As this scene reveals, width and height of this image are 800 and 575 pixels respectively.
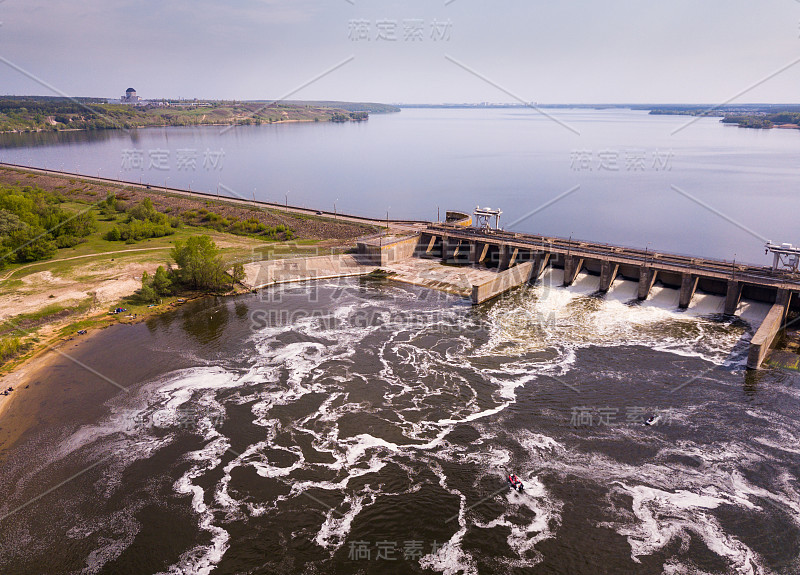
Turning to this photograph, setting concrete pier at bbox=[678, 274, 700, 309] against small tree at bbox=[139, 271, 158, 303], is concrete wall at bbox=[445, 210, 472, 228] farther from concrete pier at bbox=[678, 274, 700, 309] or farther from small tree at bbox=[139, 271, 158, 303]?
small tree at bbox=[139, 271, 158, 303]

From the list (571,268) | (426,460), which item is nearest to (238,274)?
(426,460)

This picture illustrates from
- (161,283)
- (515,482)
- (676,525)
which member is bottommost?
(676,525)

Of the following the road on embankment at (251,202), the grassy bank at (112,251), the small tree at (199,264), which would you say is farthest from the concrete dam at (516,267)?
the grassy bank at (112,251)

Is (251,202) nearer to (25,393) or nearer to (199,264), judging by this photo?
(199,264)

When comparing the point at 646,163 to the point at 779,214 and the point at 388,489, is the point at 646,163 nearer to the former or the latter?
the point at 779,214

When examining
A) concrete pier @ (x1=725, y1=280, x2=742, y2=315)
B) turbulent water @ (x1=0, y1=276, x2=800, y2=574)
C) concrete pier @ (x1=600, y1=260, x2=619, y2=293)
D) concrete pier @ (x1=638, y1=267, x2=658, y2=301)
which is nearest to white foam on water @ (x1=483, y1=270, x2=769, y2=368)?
turbulent water @ (x1=0, y1=276, x2=800, y2=574)

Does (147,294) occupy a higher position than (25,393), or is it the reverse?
(147,294)

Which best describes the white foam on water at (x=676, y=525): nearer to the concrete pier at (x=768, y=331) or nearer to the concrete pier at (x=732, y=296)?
the concrete pier at (x=768, y=331)
